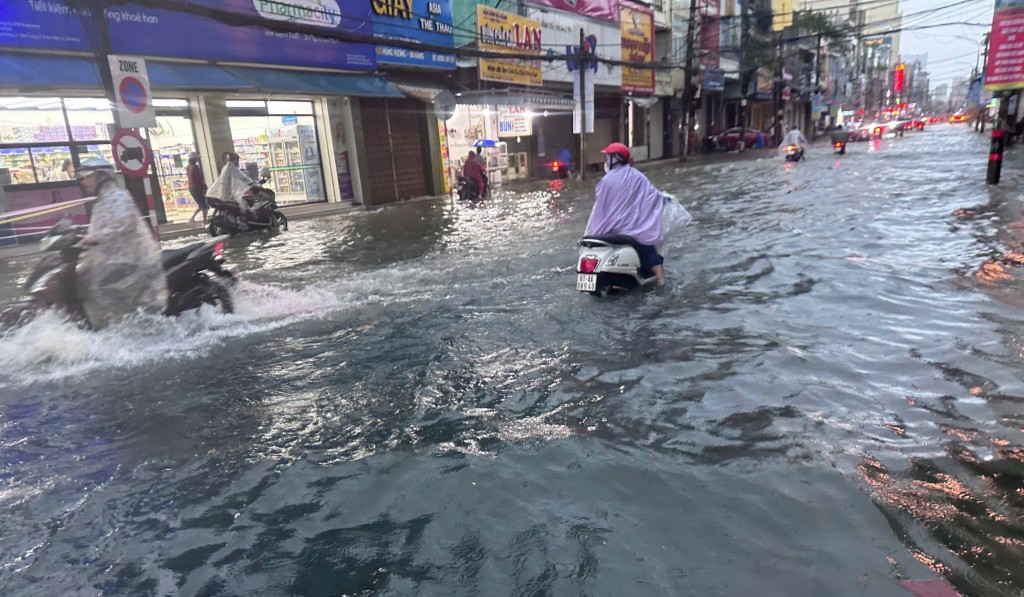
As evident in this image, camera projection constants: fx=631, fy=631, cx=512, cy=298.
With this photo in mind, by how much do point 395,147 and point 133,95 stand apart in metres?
11.9

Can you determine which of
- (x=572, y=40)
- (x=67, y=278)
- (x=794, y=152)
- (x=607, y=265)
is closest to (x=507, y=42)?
(x=572, y=40)

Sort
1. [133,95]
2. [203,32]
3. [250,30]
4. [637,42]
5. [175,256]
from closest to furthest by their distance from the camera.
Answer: [175,256] → [133,95] → [203,32] → [250,30] → [637,42]

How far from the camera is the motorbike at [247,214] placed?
12.9 m

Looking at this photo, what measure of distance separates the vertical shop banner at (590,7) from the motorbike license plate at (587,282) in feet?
65.2

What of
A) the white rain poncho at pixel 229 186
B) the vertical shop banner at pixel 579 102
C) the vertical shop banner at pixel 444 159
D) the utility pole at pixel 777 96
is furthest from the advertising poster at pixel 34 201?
the utility pole at pixel 777 96

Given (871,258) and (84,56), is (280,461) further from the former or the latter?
(84,56)

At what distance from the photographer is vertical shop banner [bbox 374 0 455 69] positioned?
17547mm

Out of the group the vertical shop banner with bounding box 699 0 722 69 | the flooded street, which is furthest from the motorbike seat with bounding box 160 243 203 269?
the vertical shop banner with bounding box 699 0 722 69

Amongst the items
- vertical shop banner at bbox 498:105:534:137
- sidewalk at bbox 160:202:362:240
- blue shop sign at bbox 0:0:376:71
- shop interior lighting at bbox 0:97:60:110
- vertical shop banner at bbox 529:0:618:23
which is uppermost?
vertical shop banner at bbox 529:0:618:23

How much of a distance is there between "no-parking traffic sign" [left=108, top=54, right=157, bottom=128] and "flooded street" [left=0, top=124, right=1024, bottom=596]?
2.80 m

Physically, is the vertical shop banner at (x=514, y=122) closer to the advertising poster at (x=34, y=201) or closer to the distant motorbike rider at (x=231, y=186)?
the distant motorbike rider at (x=231, y=186)

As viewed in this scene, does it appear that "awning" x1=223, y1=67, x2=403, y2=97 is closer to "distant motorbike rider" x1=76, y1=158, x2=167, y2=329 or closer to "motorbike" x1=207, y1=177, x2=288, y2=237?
"motorbike" x1=207, y1=177, x2=288, y2=237

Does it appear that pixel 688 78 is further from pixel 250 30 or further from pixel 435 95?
pixel 250 30

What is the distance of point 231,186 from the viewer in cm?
1286
